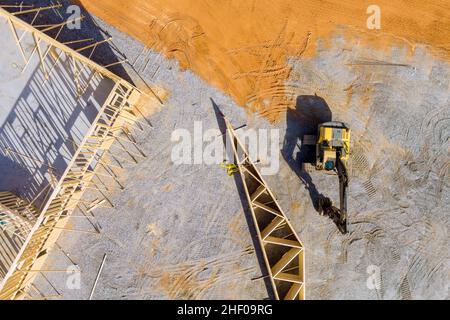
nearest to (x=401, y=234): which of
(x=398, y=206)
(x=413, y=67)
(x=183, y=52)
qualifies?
(x=398, y=206)

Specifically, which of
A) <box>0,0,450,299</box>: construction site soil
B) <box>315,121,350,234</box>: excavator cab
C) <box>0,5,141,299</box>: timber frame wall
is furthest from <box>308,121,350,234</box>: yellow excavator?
<box>0,5,141,299</box>: timber frame wall

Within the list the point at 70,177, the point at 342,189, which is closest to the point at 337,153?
the point at 342,189

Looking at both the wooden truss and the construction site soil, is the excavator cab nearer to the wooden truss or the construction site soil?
the construction site soil

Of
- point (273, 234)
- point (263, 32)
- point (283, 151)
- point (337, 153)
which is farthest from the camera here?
point (273, 234)

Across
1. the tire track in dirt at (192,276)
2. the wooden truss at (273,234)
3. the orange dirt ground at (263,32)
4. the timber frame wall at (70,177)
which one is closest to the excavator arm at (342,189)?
the wooden truss at (273,234)

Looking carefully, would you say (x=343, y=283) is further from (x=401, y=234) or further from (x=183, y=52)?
(x=183, y=52)

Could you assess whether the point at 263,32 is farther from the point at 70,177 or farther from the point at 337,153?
the point at 70,177
